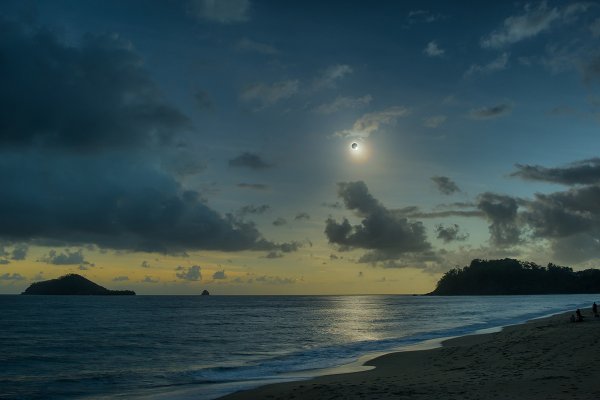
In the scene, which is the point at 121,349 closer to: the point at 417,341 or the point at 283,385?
the point at 283,385

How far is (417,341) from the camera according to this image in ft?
164

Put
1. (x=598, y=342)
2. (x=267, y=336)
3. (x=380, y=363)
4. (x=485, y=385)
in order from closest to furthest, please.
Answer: (x=485, y=385) < (x=598, y=342) < (x=380, y=363) < (x=267, y=336)

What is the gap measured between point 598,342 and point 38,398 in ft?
113

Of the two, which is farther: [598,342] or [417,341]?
[417,341]

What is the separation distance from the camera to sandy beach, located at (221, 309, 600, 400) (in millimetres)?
18141

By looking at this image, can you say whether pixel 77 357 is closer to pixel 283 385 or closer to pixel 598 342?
pixel 283 385

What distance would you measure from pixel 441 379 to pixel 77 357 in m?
32.6

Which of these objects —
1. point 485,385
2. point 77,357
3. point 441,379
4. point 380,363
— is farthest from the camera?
point 77,357

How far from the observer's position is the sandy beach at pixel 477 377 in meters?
18.1

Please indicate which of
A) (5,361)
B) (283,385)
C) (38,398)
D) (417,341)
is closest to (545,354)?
(283,385)

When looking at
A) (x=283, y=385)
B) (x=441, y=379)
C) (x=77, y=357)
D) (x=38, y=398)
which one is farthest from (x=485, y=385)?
(x=77, y=357)

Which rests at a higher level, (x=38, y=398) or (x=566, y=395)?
(x=566, y=395)

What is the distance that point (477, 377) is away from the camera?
22266mm

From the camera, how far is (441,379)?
22.8 meters
